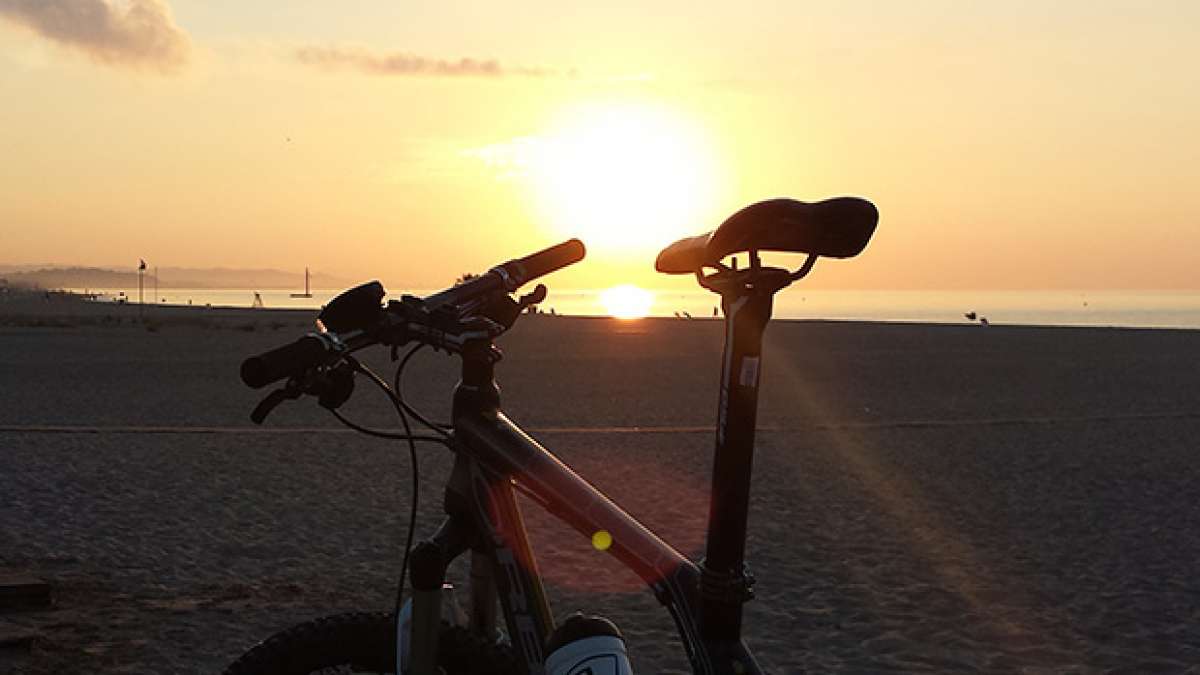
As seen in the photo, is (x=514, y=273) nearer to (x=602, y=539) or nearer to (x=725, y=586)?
(x=602, y=539)

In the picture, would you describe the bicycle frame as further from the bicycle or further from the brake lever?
the brake lever

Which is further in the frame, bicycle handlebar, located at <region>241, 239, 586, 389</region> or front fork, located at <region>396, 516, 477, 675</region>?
front fork, located at <region>396, 516, 477, 675</region>

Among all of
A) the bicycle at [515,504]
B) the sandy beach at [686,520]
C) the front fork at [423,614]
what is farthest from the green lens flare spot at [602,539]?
the sandy beach at [686,520]

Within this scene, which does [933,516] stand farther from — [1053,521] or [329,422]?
[329,422]

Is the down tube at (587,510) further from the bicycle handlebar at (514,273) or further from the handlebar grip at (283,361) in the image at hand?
the handlebar grip at (283,361)

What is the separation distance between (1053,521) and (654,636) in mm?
4642

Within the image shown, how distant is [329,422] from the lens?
632 inches

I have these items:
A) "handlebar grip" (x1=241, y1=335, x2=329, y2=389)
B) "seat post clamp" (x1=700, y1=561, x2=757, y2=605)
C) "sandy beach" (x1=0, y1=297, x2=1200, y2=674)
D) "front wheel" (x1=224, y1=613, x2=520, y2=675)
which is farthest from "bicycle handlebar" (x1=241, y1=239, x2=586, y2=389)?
"sandy beach" (x1=0, y1=297, x2=1200, y2=674)

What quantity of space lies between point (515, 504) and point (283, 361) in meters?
0.76

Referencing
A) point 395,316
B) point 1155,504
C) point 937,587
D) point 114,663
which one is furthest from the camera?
point 1155,504

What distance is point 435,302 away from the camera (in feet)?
8.88

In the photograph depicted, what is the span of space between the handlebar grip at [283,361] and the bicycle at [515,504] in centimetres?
17

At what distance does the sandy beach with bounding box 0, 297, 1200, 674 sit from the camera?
599cm

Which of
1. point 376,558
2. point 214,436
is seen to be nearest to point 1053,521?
point 376,558
